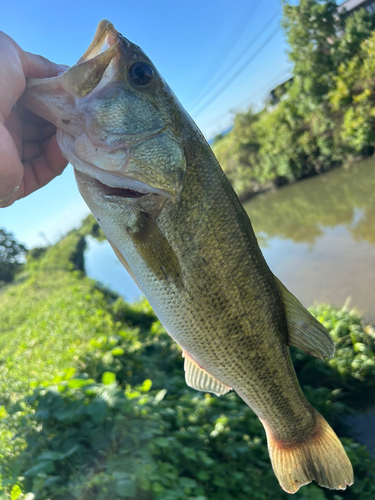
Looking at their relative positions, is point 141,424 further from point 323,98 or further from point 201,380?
point 323,98

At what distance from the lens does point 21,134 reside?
1.73 meters

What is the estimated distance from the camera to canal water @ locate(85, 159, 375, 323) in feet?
25.7

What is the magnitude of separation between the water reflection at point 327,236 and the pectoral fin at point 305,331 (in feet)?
16.6

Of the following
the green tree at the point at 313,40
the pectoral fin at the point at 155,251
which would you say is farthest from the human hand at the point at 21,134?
the green tree at the point at 313,40

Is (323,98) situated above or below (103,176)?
above

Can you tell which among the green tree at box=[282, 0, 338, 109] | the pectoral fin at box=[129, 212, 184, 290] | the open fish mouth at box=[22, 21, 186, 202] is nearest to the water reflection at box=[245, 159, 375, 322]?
the green tree at box=[282, 0, 338, 109]

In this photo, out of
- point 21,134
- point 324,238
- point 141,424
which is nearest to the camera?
point 21,134

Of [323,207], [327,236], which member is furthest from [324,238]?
[323,207]

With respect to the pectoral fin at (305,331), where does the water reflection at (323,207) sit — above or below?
above

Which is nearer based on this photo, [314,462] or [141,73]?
[141,73]

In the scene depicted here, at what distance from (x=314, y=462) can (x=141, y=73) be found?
85.1 inches

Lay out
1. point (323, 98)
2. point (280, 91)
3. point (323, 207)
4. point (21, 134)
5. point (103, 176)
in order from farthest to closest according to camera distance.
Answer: point (280, 91), point (323, 98), point (323, 207), point (21, 134), point (103, 176)

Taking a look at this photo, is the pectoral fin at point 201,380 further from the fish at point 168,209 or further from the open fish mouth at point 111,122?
the open fish mouth at point 111,122

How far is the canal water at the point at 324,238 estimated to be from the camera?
7.84m
